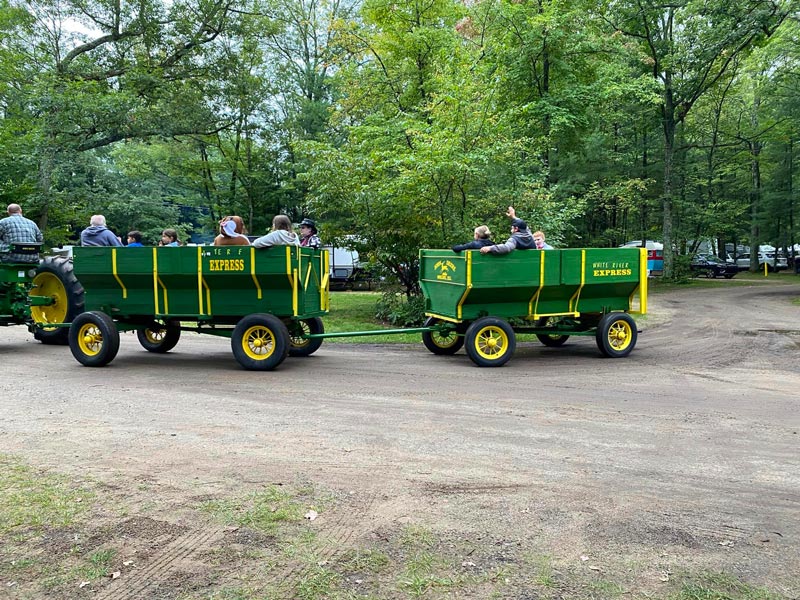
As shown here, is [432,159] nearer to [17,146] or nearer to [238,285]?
[238,285]

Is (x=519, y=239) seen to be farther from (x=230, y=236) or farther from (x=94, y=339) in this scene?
(x=94, y=339)

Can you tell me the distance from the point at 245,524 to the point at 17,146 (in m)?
19.5

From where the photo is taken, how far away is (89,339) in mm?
9570

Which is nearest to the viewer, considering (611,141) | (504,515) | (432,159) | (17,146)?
(504,515)

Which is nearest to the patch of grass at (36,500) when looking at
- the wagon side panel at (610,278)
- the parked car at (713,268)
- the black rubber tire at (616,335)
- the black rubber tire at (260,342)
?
the black rubber tire at (260,342)

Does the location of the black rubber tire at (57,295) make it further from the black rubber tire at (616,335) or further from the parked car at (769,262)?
the parked car at (769,262)

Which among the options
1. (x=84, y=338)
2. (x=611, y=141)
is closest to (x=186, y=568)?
(x=84, y=338)

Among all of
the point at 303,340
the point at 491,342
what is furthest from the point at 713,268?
the point at 303,340

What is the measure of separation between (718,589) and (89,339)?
8.90m

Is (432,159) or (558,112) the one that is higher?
(558,112)

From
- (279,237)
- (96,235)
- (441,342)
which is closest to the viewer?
(279,237)

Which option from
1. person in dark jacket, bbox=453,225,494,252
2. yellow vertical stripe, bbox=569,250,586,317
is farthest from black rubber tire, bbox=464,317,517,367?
yellow vertical stripe, bbox=569,250,586,317

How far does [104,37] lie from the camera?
23938 millimetres

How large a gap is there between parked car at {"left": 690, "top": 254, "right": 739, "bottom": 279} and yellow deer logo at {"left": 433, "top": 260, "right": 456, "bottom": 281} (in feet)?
106
